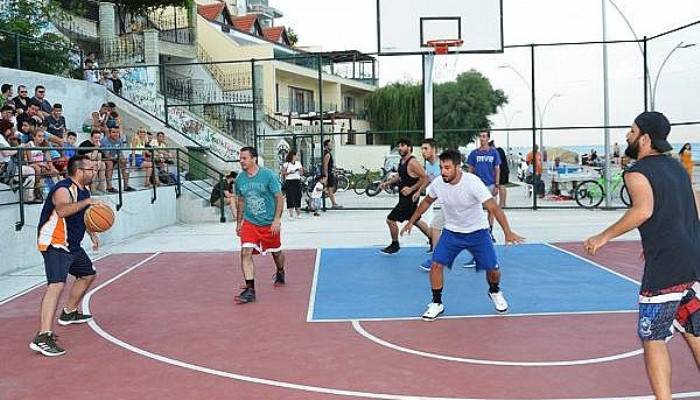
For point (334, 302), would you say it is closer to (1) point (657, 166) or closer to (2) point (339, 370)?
(2) point (339, 370)

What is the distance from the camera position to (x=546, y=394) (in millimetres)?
5488

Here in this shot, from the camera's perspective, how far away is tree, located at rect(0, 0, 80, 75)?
20031 millimetres

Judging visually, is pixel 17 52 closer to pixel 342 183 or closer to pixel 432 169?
pixel 432 169

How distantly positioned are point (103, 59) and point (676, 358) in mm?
27912

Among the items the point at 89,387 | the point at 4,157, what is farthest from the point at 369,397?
the point at 4,157

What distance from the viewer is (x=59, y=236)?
286 inches

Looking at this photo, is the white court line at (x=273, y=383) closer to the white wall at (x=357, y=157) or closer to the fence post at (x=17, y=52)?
the fence post at (x=17, y=52)

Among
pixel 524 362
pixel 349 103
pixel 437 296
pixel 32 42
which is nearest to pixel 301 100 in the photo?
pixel 349 103

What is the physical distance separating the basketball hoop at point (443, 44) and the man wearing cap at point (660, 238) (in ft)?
35.6

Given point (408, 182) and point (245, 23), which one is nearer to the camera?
point (408, 182)

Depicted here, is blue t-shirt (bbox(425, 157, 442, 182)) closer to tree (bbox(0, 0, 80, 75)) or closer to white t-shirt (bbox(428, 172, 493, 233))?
white t-shirt (bbox(428, 172, 493, 233))

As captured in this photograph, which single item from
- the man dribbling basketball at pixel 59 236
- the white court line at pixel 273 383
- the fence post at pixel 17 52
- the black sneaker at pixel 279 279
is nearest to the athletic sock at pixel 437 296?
the white court line at pixel 273 383

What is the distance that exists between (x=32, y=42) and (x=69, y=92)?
171 centimetres

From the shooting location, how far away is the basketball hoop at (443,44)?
50.0 ft
